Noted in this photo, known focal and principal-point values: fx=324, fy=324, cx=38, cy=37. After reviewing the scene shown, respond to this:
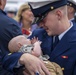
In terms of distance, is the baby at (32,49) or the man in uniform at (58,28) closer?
the baby at (32,49)

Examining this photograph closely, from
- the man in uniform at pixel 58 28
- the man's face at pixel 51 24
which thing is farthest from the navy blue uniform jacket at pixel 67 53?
the man's face at pixel 51 24

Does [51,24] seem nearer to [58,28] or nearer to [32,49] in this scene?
[58,28]

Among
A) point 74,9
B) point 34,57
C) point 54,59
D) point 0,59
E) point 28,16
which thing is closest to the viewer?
point 34,57

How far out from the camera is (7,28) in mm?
3629

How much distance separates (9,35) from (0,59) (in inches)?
11.2

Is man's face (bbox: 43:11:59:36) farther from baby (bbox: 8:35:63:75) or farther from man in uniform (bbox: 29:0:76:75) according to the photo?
baby (bbox: 8:35:63:75)

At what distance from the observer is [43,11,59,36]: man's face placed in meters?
3.28

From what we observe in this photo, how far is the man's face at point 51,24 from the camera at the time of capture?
3283 mm

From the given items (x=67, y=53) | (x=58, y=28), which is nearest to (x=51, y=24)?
(x=58, y=28)

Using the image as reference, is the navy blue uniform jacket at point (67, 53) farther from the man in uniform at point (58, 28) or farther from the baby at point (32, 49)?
the baby at point (32, 49)

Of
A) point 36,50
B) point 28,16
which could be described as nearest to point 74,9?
point 28,16

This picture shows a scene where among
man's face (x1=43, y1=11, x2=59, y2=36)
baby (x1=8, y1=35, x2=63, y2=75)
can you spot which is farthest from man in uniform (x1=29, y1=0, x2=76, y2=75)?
baby (x1=8, y1=35, x2=63, y2=75)

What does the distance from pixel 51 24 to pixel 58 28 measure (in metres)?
0.09

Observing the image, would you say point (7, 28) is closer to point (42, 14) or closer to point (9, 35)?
point (9, 35)
